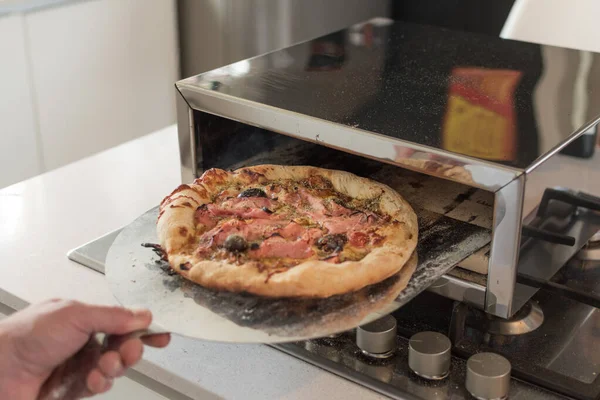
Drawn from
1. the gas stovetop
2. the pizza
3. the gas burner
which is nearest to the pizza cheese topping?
the pizza

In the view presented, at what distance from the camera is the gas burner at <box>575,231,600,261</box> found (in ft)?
3.38

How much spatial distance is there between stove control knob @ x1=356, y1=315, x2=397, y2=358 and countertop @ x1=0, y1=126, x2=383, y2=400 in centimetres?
5

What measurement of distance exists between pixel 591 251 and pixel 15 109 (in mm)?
1647

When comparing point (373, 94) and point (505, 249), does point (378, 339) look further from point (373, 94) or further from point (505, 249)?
point (373, 94)

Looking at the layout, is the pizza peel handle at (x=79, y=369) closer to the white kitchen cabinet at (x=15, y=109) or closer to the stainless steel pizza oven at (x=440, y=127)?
the stainless steel pizza oven at (x=440, y=127)

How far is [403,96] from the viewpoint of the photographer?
3.20 feet

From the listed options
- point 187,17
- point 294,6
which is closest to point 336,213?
point 294,6

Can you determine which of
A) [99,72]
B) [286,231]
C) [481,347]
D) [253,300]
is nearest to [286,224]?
[286,231]

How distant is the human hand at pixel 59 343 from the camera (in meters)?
0.70

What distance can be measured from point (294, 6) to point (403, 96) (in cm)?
143

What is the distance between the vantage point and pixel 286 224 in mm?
881


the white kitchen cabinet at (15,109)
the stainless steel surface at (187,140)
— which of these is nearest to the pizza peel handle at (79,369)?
the stainless steel surface at (187,140)

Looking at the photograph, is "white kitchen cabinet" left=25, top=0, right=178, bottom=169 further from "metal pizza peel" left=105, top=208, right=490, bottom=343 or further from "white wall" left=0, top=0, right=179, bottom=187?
"metal pizza peel" left=105, top=208, right=490, bottom=343

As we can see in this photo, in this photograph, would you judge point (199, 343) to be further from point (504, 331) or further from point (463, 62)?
point (463, 62)
